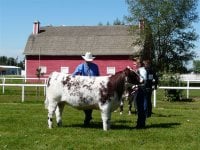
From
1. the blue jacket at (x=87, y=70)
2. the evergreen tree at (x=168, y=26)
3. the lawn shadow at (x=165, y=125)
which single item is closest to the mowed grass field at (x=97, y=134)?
the lawn shadow at (x=165, y=125)

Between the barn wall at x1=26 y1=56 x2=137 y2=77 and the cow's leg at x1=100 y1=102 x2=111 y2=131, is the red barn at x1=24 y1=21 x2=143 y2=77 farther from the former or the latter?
the cow's leg at x1=100 y1=102 x2=111 y2=131

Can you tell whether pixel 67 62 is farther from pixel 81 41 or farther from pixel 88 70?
pixel 88 70

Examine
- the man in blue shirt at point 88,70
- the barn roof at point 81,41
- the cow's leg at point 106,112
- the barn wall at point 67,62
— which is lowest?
the cow's leg at point 106,112

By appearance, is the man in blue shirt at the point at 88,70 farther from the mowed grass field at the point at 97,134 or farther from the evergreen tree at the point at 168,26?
the evergreen tree at the point at 168,26

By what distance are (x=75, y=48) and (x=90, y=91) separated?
4761cm

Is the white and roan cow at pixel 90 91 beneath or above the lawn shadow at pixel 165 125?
→ above

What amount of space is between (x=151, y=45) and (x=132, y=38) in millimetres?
9563

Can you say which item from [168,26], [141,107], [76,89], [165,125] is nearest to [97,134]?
[76,89]

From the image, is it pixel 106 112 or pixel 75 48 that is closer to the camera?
pixel 106 112

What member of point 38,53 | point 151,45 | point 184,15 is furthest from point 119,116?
point 38,53

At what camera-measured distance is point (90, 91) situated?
1252cm

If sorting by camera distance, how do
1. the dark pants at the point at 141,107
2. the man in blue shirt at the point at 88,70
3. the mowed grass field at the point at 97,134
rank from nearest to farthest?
1. the mowed grass field at the point at 97,134
2. the dark pants at the point at 141,107
3. the man in blue shirt at the point at 88,70

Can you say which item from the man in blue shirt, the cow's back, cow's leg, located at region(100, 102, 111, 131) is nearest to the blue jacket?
the man in blue shirt

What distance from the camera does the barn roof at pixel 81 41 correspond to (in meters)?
58.4
